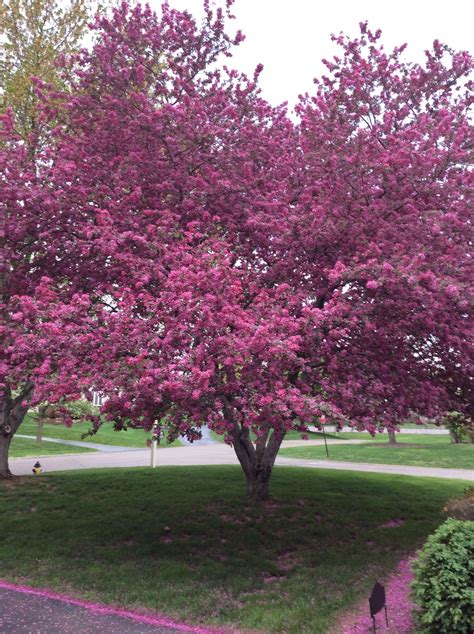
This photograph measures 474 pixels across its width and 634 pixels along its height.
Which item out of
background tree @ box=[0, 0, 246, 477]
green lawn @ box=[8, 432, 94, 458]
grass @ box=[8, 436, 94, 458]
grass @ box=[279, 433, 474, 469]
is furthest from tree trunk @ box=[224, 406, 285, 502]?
green lawn @ box=[8, 432, 94, 458]

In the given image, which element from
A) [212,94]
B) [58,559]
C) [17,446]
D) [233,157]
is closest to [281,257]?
[233,157]

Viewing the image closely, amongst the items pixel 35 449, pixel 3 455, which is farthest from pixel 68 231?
pixel 35 449

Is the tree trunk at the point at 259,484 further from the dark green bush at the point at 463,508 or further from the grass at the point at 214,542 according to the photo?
the dark green bush at the point at 463,508

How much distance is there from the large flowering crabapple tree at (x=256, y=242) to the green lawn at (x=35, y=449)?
2121cm

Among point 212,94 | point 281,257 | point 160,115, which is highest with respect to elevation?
point 212,94

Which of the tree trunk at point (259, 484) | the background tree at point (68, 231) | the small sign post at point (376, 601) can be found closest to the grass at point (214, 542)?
the tree trunk at point (259, 484)

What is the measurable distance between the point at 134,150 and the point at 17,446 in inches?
1108

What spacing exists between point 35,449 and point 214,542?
25.5 metres

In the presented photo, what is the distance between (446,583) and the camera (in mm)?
5621

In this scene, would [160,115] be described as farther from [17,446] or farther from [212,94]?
[17,446]

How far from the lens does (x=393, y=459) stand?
2970 centimetres

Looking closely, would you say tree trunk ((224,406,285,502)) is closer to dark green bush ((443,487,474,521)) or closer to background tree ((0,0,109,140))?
dark green bush ((443,487,474,521))

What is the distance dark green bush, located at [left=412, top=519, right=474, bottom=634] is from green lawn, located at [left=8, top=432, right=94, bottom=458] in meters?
26.8

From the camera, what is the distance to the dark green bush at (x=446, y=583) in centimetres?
547
